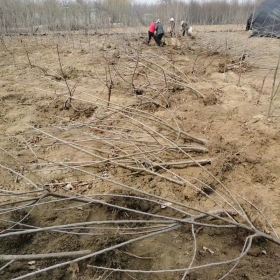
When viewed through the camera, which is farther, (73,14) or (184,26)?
(73,14)

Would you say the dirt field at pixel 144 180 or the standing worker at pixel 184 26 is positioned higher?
the standing worker at pixel 184 26

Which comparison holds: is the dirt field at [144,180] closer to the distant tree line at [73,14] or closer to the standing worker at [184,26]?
the standing worker at [184,26]

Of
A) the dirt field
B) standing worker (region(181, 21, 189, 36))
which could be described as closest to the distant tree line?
standing worker (region(181, 21, 189, 36))

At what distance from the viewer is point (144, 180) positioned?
270cm

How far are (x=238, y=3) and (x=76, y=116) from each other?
1879 cm

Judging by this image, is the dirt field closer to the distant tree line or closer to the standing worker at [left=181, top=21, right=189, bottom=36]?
the standing worker at [left=181, top=21, right=189, bottom=36]

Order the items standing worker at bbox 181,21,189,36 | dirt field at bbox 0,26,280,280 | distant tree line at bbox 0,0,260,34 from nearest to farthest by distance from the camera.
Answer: dirt field at bbox 0,26,280,280 < standing worker at bbox 181,21,189,36 < distant tree line at bbox 0,0,260,34

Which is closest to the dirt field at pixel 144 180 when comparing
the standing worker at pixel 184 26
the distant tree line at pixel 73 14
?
the standing worker at pixel 184 26

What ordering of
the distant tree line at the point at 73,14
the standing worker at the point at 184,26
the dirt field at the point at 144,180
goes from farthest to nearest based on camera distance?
the distant tree line at the point at 73,14 → the standing worker at the point at 184,26 → the dirt field at the point at 144,180

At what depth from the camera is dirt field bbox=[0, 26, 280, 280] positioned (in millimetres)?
1855

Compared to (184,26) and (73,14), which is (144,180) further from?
(73,14)

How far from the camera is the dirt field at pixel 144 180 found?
1855 mm

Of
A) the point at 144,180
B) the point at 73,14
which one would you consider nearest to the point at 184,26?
the point at 73,14

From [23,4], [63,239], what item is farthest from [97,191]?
[23,4]
